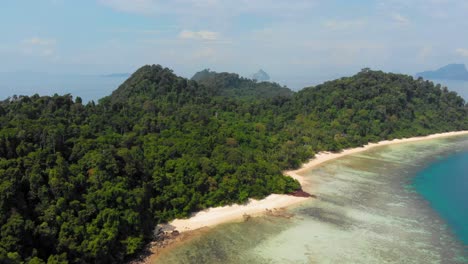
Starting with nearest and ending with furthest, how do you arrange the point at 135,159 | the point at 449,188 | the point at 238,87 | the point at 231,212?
the point at 135,159, the point at 231,212, the point at 449,188, the point at 238,87

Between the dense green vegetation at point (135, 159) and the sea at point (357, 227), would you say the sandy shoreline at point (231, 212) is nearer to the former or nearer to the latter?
the dense green vegetation at point (135, 159)

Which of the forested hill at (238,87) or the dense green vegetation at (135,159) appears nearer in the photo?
the dense green vegetation at (135,159)

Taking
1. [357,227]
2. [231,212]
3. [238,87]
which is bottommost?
[357,227]

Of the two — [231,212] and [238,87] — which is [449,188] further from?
[238,87]

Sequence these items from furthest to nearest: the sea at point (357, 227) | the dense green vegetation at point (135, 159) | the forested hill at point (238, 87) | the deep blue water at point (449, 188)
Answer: the forested hill at point (238, 87), the deep blue water at point (449, 188), the sea at point (357, 227), the dense green vegetation at point (135, 159)

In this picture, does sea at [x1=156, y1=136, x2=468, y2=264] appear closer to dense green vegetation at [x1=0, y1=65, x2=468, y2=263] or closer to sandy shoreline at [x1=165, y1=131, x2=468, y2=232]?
sandy shoreline at [x1=165, y1=131, x2=468, y2=232]

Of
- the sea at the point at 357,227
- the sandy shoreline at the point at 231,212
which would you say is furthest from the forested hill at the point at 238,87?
the sandy shoreline at the point at 231,212

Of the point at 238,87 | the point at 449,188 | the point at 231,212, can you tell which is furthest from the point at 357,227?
the point at 238,87
